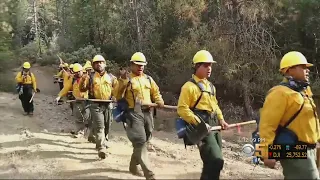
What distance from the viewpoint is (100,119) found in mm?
9516

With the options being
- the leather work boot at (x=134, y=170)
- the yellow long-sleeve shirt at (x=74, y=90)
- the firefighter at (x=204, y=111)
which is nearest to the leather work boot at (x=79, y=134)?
the yellow long-sleeve shirt at (x=74, y=90)

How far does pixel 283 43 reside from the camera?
21078mm

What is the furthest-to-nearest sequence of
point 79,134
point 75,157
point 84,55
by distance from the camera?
point 84,55
point 79,134
point 75,157

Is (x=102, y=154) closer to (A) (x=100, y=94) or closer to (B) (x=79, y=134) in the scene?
(A) (x=100, y=94)

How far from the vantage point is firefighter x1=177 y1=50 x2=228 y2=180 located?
5.81 meters

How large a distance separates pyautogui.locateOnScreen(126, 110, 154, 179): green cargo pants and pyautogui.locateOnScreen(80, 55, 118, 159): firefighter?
196cm

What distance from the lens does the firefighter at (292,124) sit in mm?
4695

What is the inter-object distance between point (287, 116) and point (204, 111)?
161cm

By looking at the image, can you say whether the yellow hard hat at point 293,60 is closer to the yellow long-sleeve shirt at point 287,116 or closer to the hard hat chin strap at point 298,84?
the hard hat chin strap at point 298,84

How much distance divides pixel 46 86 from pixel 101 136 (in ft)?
72.4

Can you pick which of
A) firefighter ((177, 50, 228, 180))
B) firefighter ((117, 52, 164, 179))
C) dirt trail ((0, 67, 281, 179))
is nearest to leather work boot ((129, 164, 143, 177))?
firefighter ((117, 52, 164, 179))

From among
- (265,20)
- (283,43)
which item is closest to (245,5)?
(265,20)

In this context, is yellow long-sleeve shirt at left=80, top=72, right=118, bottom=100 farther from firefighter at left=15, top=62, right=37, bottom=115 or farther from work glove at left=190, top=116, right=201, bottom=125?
firefighter at left=15, top=62, right=37, bottom=115

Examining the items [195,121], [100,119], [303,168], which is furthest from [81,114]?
[303,168]
